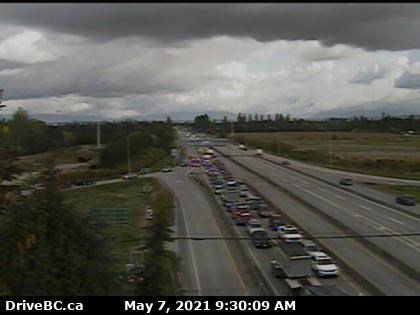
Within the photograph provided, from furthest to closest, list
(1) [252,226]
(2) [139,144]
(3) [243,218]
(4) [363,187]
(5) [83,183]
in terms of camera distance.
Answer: (2) [139,144], (5) [83,183], (4) [363,187], (3) [243,218], (1) [252,226]

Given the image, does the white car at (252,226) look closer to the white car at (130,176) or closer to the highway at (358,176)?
the highway at (358,176)

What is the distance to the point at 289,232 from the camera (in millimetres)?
12648

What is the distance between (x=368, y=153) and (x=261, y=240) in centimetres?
2917

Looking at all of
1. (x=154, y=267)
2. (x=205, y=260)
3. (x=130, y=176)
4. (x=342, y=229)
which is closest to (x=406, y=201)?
(x=342, y=229)

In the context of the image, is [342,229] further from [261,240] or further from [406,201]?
[406,201]

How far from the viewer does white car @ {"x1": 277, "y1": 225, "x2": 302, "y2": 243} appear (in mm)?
11878

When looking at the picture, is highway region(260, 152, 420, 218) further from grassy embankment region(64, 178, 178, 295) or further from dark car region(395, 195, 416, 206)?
grassy embankment region(64, 178, 178, 295)

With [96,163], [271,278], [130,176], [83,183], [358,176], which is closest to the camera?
[271,278]

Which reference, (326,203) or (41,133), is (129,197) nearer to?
(41,133)

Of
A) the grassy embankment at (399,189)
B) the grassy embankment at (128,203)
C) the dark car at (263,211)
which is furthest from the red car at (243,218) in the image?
the grassy embankment at (399,189)

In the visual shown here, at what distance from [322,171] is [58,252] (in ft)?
82.2

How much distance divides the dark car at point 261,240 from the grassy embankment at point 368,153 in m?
17.1

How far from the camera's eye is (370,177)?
1048 inches
